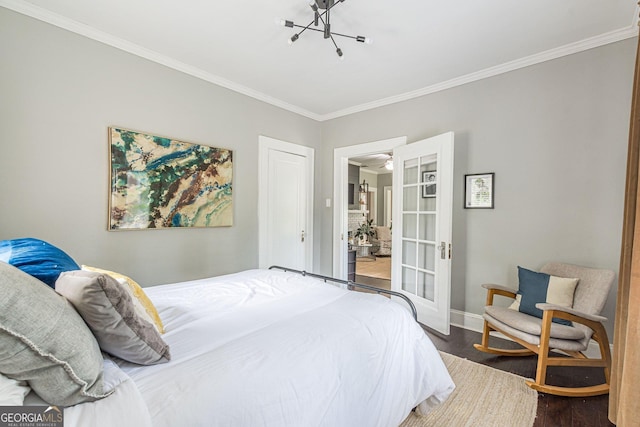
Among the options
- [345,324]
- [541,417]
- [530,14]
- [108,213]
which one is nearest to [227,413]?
[345,324]

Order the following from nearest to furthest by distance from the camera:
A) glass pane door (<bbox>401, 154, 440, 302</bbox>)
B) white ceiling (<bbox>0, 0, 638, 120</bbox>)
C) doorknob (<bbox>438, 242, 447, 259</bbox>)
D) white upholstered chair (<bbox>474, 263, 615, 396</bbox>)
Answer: white upholstered chair (<bbox>474, 263, 615, 396</bbox>)
white ceiling (<bbox>0, 0, 638, 120</bbox>)
doorknob (<bbox>438, 242, 447, 259</bbox>)
glass pane door (<bbox>401, 154, 440, 302</bbox>)

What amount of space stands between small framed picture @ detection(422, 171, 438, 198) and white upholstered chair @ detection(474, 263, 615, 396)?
128 centimetres

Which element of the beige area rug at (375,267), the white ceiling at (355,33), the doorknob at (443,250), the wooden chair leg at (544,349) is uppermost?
the white ceiling at (355,33)

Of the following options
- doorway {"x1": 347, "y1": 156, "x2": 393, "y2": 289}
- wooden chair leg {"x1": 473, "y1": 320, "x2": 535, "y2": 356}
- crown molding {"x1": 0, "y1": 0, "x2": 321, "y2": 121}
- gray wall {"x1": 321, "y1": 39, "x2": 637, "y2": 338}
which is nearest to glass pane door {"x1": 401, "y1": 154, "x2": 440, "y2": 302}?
A: gray wall {"x1": 321, "y1": 39, "x2": 637, "y2": 338}

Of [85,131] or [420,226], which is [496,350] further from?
[85,131]

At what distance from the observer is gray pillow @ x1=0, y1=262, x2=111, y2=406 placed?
69 centimetres

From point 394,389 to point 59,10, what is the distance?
10.8 feet

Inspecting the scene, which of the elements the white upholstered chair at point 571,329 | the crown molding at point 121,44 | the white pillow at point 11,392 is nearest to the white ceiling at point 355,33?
the crown molding at point 121,44

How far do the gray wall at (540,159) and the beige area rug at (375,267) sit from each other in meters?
2.73

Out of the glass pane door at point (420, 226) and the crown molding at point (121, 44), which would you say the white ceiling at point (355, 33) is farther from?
the glass pane door at point (420, 226)

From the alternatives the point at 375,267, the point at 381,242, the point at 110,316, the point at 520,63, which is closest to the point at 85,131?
the point at 110,316

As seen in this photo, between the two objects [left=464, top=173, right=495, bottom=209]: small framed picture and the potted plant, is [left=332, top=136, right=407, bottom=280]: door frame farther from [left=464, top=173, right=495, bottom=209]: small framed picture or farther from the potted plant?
the potted plant

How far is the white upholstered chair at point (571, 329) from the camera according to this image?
1951mm

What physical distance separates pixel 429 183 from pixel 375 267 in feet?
12.6
